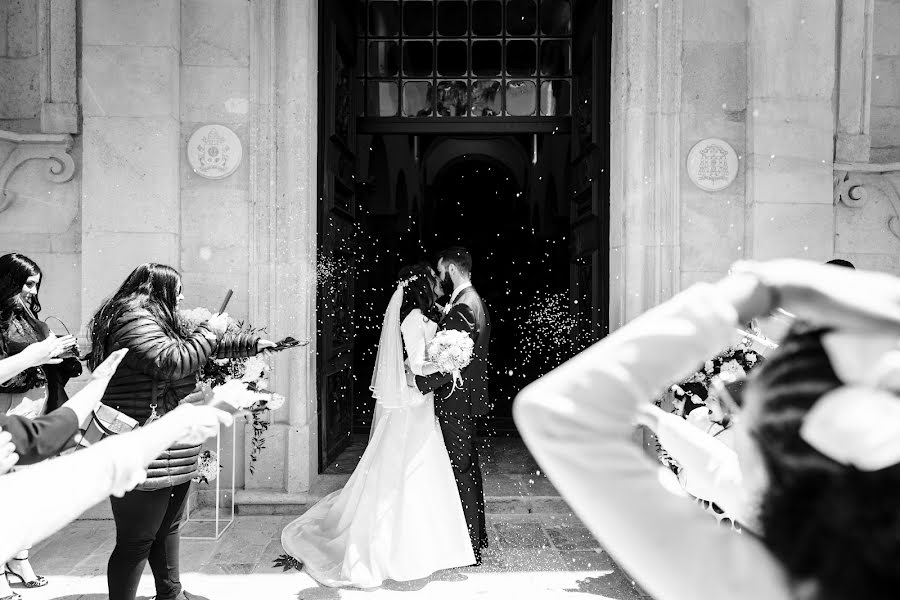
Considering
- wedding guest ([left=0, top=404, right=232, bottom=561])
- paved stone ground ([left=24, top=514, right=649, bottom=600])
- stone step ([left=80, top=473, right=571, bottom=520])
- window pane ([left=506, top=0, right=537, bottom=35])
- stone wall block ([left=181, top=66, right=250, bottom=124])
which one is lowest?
paved stone ground ([left=24, top=514, right=649, bottom=600])

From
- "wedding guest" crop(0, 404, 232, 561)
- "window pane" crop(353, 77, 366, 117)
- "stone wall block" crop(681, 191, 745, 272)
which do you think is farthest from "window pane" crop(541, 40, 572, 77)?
"wedding guest" crop(0, 404, 232, 561)

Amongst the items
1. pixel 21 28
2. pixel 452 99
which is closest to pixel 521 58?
pixel 452 99

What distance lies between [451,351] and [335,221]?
2.35 m

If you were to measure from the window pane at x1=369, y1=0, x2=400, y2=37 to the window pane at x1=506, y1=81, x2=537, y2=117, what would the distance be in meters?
1.34

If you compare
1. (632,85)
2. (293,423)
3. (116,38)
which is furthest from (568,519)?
(116,38)

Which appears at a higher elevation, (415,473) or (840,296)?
(840,296)

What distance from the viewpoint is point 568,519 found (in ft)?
17.3

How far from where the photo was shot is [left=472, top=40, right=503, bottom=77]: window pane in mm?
6957

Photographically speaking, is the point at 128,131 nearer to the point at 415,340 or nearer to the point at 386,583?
the point at 415,340

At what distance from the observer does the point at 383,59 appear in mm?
7031

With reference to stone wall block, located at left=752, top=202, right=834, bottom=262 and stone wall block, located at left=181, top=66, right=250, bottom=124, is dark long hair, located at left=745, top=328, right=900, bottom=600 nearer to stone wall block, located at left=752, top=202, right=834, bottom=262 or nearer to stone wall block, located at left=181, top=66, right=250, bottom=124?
stone wall block, located at left=752, top=202, right=834, bottom=262

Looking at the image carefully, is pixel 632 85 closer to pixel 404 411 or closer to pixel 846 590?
pixel 404 411

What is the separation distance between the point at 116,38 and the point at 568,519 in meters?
5.28

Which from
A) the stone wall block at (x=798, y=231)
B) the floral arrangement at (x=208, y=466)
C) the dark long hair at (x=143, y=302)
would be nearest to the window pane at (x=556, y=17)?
the stone wall block at (x=798, y=231)
